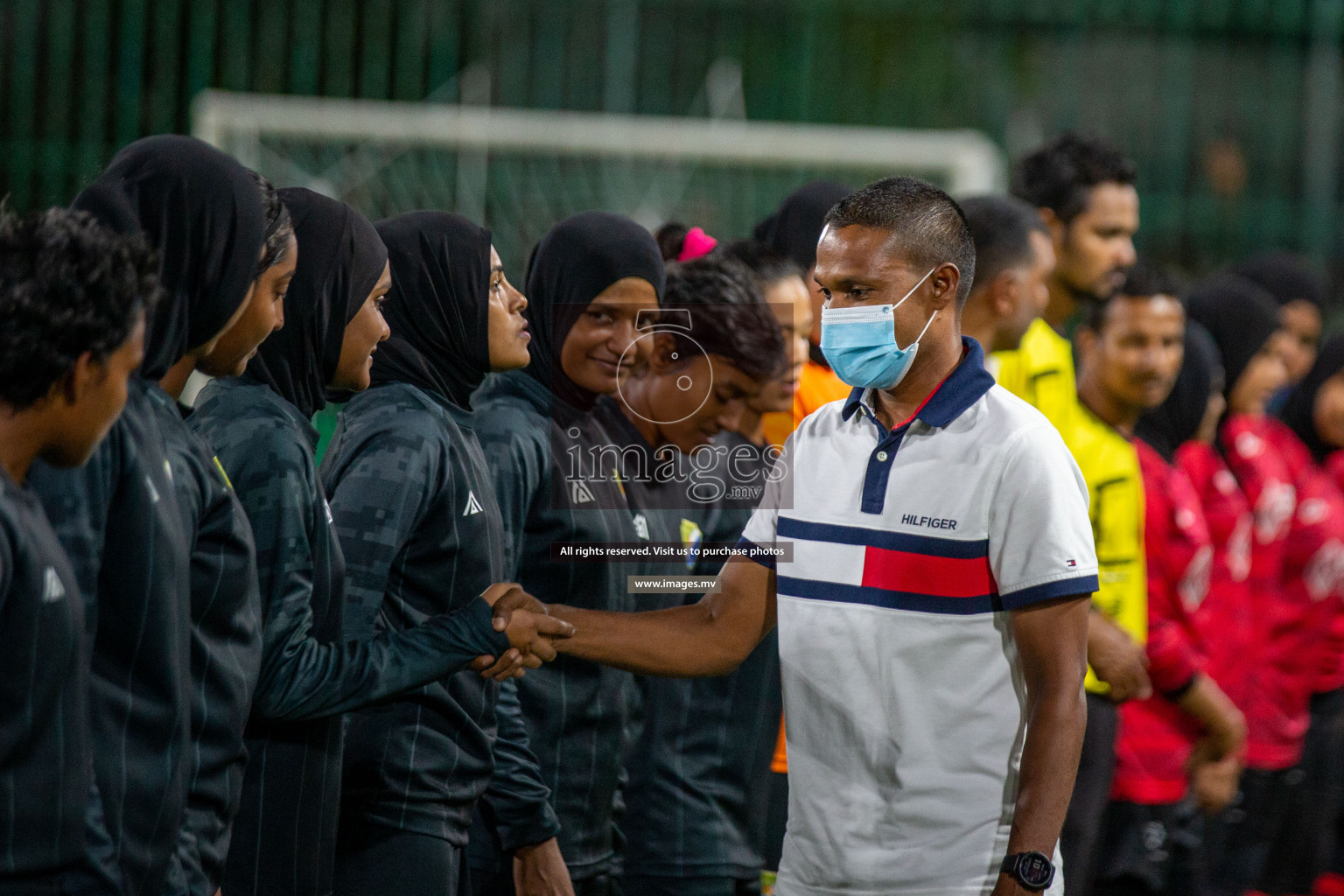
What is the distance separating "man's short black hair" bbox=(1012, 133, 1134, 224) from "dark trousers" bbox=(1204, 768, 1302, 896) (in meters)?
2.06

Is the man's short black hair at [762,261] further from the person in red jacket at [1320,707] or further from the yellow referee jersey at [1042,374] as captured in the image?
the person in red jacket at [1320,707]

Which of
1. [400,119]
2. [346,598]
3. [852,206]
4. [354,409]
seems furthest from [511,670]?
[400,119]

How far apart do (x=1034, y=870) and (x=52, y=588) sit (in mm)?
1344

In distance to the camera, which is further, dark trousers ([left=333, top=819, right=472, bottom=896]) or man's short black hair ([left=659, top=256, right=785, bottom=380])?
man's short black hair ([left=659, top=256, right=785, bottom=380])

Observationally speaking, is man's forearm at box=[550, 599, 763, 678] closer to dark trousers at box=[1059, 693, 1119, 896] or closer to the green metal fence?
dark trousers at box=[1059, 693, 1119, 896]

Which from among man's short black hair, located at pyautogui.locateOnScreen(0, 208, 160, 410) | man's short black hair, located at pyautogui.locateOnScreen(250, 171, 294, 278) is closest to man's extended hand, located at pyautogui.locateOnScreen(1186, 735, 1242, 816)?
man's short black hair, located at pyautogui.locateOnScreen(250, 171, 294, 278)

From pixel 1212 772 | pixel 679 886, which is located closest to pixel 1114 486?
pixel 1212 772

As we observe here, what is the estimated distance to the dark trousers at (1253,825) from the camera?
16.3 ft

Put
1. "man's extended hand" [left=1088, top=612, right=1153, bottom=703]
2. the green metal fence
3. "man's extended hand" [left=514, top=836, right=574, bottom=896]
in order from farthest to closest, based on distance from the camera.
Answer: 1. the green metal fence
2. "man's extended hand" [left=1088, top=612, right=1153, bottom=703]
3. "man's extended hand" [left=514, top=836, right=574, bottom=896]

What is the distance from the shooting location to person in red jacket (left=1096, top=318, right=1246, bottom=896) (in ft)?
13.5

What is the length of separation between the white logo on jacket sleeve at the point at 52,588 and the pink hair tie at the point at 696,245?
2203mm

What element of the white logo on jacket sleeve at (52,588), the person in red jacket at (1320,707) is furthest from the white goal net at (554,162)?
the white logo on jacket sleeve at (52,588)

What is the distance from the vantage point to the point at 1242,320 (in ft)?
16.8

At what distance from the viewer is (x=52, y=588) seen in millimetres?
1602
